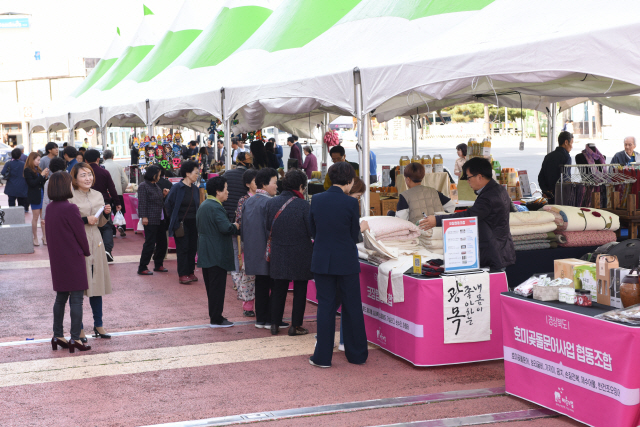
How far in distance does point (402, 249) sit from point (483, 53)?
1.95 metres

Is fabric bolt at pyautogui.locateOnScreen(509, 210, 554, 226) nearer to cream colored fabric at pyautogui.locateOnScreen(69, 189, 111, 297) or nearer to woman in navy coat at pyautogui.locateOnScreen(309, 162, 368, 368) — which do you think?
woman in navy coat at pyautogui.locateOnScreen(309, 162, 368, 368)

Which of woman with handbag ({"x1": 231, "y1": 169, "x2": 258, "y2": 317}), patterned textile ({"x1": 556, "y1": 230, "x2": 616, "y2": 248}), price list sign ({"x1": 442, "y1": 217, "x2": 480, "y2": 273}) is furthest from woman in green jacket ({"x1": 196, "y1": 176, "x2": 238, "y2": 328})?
patterned textile ({"x1": 556, "y1": 230, "x2": 616, "y2": 248})

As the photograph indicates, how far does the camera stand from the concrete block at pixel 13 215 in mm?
13828

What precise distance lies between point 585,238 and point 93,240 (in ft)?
16.6

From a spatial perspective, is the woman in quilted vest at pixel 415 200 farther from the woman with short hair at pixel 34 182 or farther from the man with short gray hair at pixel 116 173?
the woman with short hair at pixel 34 182

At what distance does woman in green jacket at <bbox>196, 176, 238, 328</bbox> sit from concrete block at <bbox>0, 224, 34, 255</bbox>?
691 cm

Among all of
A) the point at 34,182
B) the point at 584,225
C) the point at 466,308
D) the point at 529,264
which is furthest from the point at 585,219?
the point at 34,182

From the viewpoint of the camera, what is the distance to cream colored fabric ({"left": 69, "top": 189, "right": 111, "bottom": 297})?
6.32m

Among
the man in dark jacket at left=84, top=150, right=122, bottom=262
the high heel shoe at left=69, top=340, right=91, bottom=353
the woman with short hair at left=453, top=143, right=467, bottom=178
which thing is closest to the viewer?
the high heel shoe at left=69, top=340, right=91, bottom=353

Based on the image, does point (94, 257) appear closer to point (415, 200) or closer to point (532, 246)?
point (415, 200)

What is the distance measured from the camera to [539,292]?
181 inches

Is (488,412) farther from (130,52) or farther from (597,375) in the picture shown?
(130,52)

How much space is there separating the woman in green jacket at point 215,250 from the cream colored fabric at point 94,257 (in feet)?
3.20

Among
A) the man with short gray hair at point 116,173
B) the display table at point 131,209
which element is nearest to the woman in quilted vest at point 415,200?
the man with short gray hair at point 116,173
